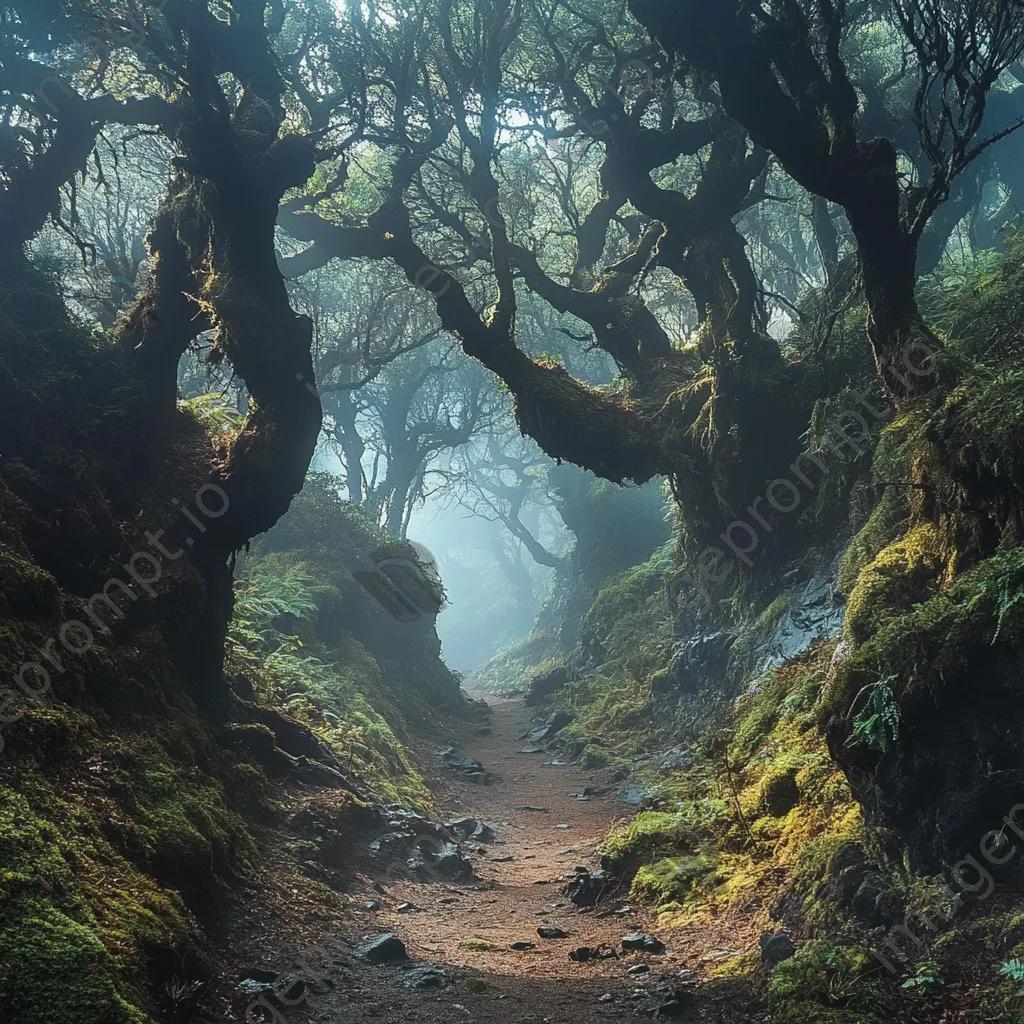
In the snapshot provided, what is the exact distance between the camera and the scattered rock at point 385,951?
224 inches

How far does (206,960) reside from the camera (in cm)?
452

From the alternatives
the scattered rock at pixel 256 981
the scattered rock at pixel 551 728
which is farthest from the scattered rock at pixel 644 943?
the scattered rock at pixel 551 728

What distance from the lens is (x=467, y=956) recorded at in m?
6.11

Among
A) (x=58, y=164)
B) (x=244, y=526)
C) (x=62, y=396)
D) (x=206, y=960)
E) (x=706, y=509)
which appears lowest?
(x=206, y=960)

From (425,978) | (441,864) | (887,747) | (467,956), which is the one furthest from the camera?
(441,864)

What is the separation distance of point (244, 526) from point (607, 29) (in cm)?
1249

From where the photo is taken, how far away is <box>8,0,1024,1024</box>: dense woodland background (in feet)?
15.3

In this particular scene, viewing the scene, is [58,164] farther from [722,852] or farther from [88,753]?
[722,852]

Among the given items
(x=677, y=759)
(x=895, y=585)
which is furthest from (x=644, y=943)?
(x=677, y=759)

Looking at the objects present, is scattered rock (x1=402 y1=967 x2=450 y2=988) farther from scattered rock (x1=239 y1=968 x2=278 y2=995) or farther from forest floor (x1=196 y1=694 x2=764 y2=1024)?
scattered rock (x1=239 y1=968 x2=278 y2=995)

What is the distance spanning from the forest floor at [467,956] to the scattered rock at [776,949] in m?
0.24

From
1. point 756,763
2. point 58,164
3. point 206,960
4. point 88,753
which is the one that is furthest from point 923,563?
point 58,164

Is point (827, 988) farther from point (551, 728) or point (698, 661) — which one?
point (551, 728)

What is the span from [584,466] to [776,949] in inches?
367
